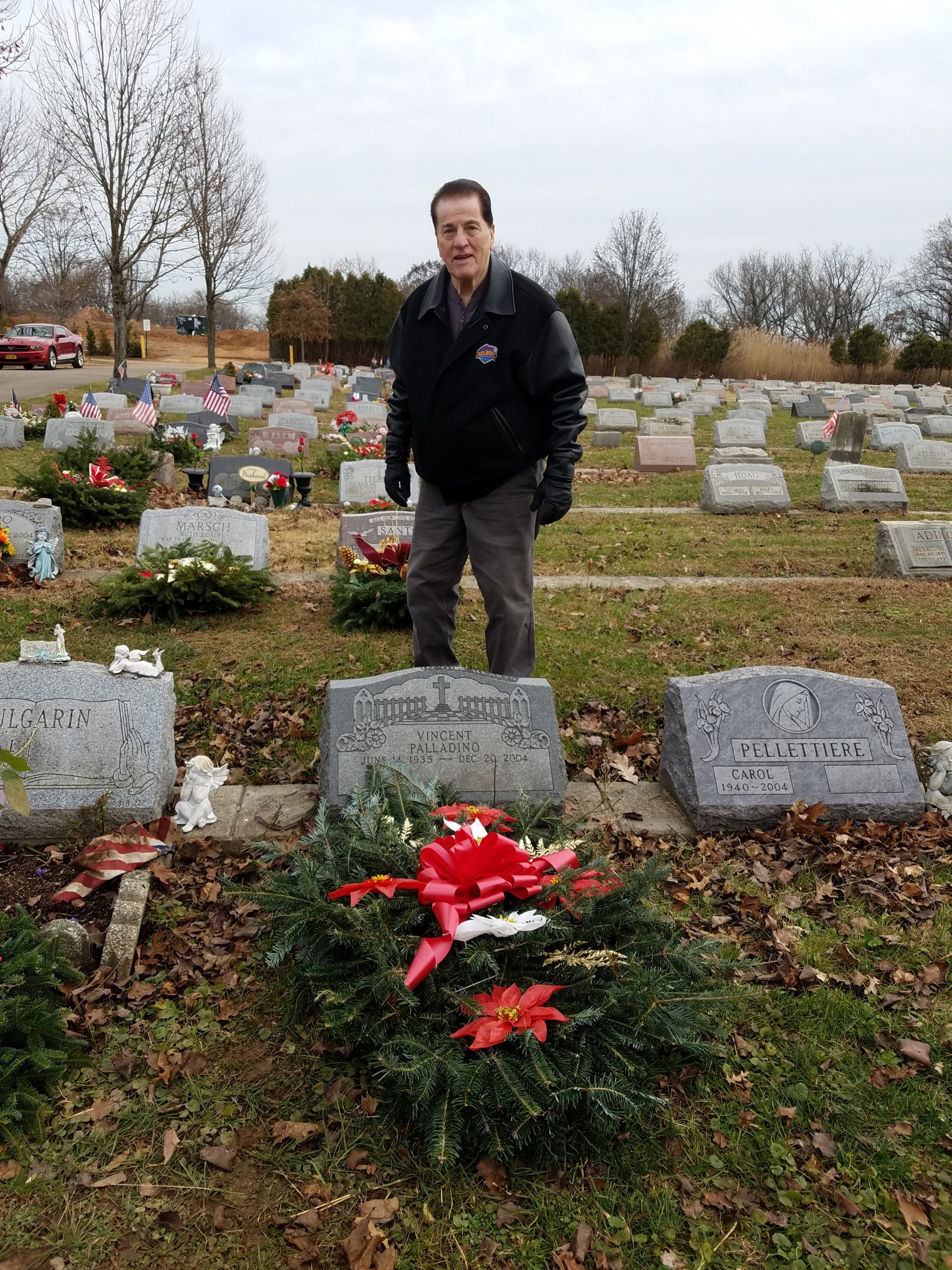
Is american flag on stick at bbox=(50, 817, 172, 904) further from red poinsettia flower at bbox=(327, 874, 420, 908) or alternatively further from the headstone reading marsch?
the headstone reading marsch

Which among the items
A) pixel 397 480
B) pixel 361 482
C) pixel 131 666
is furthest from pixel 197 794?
pixel 361 482

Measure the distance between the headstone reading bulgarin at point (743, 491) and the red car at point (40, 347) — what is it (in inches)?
1011

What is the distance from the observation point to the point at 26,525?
7.70 meters

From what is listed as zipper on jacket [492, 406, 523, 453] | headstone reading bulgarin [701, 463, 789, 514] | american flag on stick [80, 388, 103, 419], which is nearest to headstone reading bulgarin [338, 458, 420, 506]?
headstone reading bulgarin [701, 463, 789, 514]

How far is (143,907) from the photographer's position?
3.32 meters

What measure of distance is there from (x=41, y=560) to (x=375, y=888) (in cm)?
556

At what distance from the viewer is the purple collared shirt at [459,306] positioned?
3838mm

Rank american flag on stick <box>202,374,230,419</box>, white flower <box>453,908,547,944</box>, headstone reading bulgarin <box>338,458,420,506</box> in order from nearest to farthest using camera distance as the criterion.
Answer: white flower <box>453,908,547,944</box>, headstone reading bulgarin <box>338,458,420,506</box>, american flag on stick <box>202,374,230,419</box>

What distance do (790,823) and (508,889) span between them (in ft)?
5.49

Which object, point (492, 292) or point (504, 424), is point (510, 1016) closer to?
point (504, 424)

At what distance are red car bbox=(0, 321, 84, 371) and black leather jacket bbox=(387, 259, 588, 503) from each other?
98.2 ft

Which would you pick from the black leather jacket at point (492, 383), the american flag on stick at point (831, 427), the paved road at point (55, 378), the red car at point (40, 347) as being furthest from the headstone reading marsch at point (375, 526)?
the red car at point (40, 347)

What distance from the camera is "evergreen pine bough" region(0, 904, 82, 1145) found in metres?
2.47

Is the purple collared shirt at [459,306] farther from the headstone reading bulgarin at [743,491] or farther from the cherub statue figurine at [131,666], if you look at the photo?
the headstone reading bulgarin at [743,491]
